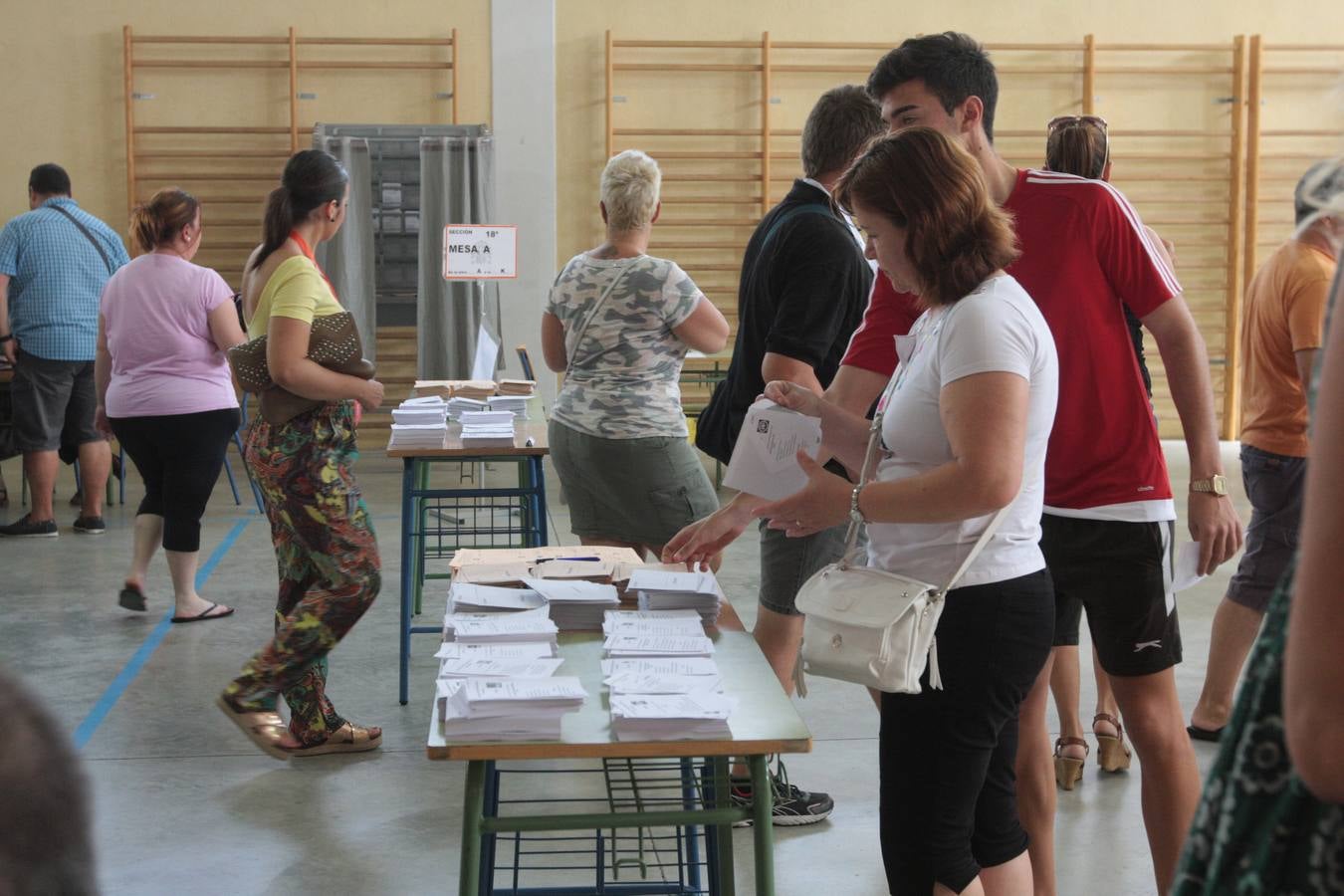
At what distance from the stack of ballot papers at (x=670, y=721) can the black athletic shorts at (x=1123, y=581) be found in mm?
719

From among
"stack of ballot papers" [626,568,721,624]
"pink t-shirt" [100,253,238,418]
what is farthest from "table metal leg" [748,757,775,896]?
"pink t-shirt" [100,253,238,418]

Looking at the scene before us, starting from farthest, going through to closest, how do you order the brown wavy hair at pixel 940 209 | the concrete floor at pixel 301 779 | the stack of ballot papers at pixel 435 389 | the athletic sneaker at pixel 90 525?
the athletic sneaker at pixel 90 525, the stack of ballot papers at pixel 435 389, the concrete floor at pixel 301 779, the brown wavy hair at pixel 940 209

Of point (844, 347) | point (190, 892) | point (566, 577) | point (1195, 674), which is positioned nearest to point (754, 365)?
point (844, 347)

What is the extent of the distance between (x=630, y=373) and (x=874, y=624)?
6.13ft

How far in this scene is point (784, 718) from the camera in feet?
5.44

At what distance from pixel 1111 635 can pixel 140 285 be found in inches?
138

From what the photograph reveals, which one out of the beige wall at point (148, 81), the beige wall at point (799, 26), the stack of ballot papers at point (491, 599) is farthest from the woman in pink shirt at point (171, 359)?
the beige wall at point (799, 26)

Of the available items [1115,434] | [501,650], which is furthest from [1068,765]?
[501,650]

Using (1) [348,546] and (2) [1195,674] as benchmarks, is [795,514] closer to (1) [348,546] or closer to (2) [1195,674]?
(1) [348,546]

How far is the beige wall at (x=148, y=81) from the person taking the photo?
8500 mm

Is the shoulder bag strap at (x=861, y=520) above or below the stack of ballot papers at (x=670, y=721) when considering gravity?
above

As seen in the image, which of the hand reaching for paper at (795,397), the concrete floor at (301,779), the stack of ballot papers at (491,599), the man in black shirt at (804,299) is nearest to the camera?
the hand reaching for paper at (795,397)

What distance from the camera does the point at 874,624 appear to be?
1623 millimetres

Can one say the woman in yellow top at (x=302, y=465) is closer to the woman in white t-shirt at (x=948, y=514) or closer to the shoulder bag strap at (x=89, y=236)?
the woman in white t-shirt at (x=948, y=514)
